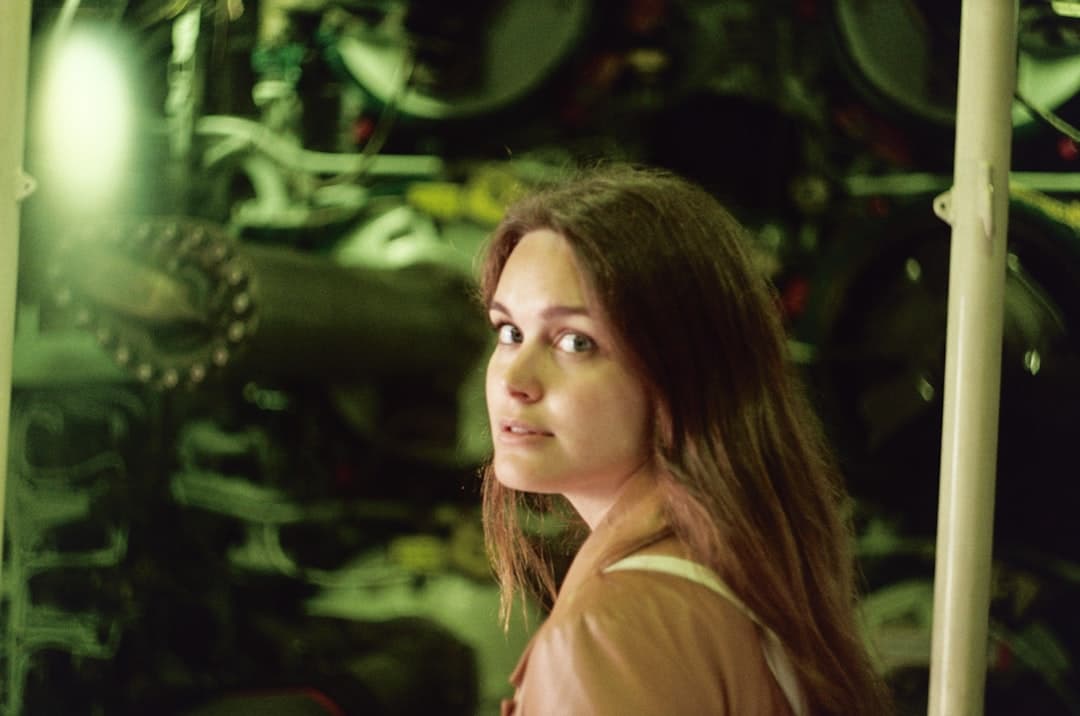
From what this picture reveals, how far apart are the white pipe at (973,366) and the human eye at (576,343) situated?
0.85 ft

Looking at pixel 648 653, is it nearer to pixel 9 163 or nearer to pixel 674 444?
pixel 674 444

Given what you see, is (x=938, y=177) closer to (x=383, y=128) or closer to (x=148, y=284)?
(x=383, y=128)

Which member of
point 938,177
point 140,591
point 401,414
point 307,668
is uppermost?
point 938,177

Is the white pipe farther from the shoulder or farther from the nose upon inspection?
the nose

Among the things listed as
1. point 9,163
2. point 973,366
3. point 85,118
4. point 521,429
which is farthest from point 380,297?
point 973,366

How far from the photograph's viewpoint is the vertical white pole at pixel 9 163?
0.97 metres

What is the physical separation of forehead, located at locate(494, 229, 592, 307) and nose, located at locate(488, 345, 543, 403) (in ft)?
0.13

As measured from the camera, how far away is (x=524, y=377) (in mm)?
854

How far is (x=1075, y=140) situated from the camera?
1.93 meters

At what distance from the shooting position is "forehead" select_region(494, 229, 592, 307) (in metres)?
0.84

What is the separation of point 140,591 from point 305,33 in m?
0.98

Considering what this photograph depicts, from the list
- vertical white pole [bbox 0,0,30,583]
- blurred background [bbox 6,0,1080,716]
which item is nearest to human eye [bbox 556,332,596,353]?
vertical white pole [bbox 0,0,30,583]

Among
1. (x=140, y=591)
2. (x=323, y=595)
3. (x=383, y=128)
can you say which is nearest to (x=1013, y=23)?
(x=383, y=128)

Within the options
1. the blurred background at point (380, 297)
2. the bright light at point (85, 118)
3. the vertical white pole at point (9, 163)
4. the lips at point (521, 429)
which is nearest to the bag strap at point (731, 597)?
the lips at point (521, 429)
